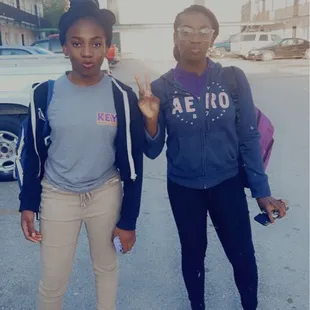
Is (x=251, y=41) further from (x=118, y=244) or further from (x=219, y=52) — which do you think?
(x=118, y=244)

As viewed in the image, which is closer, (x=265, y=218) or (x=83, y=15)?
(x=83, y=15)

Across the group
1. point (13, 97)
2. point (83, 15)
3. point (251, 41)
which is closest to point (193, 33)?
point (83, 15)

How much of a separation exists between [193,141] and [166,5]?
41.5 metres

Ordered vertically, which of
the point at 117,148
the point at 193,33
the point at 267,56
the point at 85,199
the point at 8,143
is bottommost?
the point at 267,56

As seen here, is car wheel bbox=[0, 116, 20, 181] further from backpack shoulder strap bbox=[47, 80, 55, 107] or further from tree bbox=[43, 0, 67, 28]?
tree bbox=[43, 0, 67, 28]

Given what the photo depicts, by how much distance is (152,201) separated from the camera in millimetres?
4598

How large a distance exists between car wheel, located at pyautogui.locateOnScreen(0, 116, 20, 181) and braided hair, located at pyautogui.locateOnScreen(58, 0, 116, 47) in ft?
11.1

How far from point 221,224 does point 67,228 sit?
0.80m

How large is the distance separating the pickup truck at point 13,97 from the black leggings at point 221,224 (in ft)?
9.80

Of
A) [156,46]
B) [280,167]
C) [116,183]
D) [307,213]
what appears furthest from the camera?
[156,46]

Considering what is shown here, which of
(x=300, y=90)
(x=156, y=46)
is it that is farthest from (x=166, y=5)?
(x=300, y=90)

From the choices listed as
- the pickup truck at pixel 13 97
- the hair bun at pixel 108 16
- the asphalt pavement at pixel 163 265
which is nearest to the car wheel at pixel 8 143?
the pickup truck at pixel 13 97

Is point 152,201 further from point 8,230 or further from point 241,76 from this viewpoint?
point 241,76

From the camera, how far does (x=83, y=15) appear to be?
73.9 inches
